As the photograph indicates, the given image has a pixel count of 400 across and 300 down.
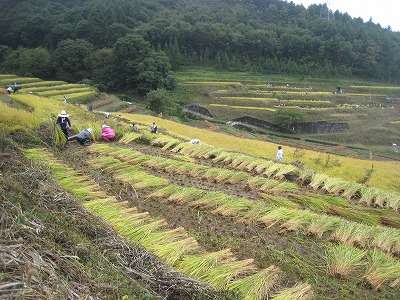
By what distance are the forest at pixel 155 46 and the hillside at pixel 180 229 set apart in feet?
132

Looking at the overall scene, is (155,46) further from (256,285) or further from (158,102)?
(256,285)

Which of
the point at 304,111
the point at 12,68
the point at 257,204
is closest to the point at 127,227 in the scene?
the point at 257,204

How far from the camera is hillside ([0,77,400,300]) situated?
10.5ft

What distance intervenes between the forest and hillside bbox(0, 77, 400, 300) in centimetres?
4014

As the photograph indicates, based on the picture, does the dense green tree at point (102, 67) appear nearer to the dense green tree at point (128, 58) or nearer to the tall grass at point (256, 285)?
the dense green tree at point (128, 58)

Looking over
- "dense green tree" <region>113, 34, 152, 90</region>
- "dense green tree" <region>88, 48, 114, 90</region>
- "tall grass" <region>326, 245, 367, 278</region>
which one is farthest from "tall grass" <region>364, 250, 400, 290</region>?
"dense green tree" <region>88, 48, 114, 90</region>

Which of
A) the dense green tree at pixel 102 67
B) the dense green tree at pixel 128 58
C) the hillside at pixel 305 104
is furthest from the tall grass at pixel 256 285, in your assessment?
the dense green tree at pixel 102 67

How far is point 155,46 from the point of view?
203ft

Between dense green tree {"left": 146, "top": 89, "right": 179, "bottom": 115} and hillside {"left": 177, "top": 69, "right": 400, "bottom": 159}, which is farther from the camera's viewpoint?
hillside {"left": 177, "top": 69, "right": 400, "bottom": 159}

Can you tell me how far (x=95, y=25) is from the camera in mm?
59250

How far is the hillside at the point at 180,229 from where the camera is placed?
10.5ft

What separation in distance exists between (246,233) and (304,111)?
1424 inches

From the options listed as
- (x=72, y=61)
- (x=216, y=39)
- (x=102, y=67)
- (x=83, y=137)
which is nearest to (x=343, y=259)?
(x=83, y=137)

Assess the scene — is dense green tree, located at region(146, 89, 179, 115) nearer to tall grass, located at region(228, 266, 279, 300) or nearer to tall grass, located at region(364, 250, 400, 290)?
tall grass, located at region(364, 250, 400, 290)
